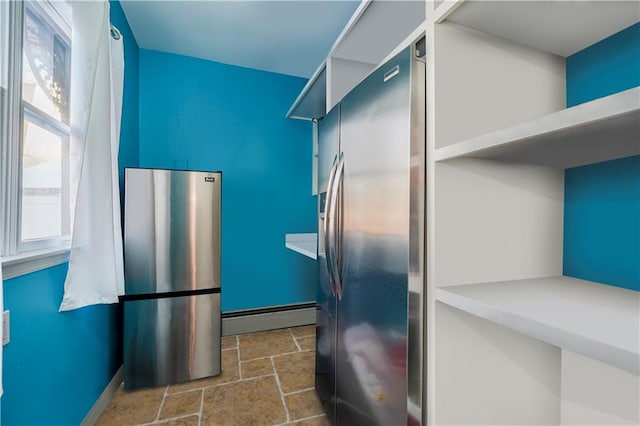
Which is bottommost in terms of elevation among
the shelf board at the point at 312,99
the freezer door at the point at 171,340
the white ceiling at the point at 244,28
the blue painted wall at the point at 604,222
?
the freezer door at the point at 171,340

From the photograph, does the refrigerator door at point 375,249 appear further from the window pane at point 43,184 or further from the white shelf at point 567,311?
the window pane at point 43,184

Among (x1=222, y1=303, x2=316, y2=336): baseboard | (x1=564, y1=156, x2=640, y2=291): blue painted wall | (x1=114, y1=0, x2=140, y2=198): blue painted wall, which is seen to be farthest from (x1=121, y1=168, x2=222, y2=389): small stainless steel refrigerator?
(x1=564, y1=156, x2=640, y2=291): blue painted wall

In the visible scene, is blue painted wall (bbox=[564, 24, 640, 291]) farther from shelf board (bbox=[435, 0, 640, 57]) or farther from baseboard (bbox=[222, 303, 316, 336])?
baseboard (bbox=[222, 303, 316, 336])

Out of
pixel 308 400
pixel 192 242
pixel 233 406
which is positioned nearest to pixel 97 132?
pixel 192 242

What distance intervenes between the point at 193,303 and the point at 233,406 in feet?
2.37

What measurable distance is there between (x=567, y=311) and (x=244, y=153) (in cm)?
268

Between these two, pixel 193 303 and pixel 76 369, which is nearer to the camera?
pixel 76 369

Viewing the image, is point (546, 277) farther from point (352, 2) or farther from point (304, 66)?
point (304, 66)

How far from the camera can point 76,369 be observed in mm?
1391

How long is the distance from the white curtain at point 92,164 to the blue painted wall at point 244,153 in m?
1.13

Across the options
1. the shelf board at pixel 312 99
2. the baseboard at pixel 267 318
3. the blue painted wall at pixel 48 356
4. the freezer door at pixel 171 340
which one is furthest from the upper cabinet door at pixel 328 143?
the baseboard at pixel 267 318

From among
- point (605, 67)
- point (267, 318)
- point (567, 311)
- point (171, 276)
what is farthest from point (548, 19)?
point (267, 318)

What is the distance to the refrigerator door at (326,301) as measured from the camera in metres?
1.39

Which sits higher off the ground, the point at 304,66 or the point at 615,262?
the point at 304,66
